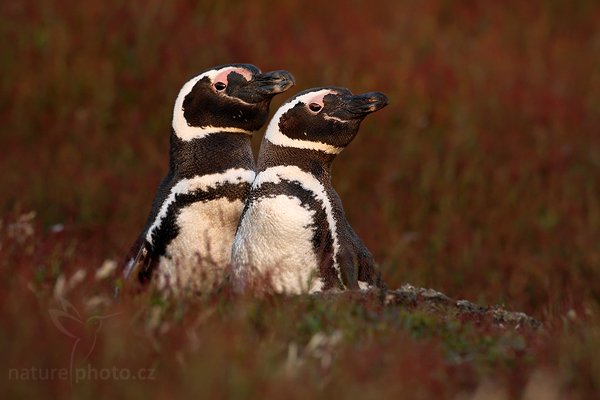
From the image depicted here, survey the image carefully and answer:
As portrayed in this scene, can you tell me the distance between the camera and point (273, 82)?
729 centimetres

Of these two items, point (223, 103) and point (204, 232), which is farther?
point (223, 103)

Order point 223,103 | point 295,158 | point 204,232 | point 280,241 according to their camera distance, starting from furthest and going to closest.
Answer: point 223,103 → point 204,232 → point 295,158 → point 280,241

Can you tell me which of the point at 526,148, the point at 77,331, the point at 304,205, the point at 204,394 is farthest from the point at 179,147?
the point at 526,148

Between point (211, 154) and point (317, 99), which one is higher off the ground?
point (317, 99)

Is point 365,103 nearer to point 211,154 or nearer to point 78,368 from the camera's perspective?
point 211,154

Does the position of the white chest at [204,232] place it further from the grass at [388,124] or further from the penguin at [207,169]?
the grass at [388,124]

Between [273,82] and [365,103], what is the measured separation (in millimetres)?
643

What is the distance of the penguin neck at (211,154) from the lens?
24.2 feet

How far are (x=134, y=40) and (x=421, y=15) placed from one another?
3879mm

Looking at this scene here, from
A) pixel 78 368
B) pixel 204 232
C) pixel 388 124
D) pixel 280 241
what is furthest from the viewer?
pixel 388 124

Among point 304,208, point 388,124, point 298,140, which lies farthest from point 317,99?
point 388,124

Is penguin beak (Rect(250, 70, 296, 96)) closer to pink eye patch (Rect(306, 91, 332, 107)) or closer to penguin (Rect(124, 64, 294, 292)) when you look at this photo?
penguin (Rect(124, 64, 294, 292))

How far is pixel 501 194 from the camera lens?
1274 cm

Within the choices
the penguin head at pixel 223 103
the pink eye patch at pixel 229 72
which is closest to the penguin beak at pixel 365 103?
the penguin head at pixel 223 103
